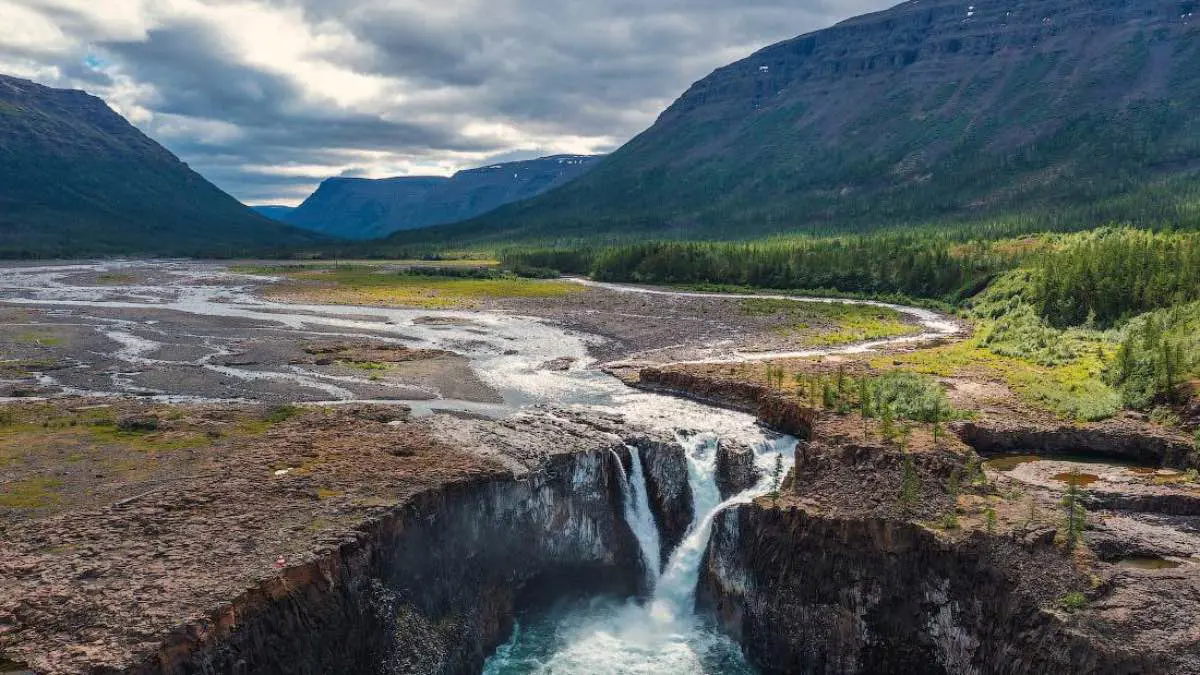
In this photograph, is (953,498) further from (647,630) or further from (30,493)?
(30,493)

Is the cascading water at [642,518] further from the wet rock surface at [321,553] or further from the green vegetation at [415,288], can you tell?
the green vegetation at [415,288]

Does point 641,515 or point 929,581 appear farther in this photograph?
point 641,515

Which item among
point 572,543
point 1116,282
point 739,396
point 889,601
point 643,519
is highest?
point 1116,282

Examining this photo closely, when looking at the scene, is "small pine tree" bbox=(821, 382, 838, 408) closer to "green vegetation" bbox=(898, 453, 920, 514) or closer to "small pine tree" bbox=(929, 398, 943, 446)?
"small pine tree" bbox=(929, 398, 943, 446)

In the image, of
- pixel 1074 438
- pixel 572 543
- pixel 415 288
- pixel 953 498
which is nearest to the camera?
pixel 953 498

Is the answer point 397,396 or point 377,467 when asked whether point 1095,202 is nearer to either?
point 397,396

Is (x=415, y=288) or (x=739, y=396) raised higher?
(x=415, y=288)

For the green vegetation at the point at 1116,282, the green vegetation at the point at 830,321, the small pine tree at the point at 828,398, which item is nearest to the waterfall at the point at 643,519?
the small pine tree at the point at 828,398

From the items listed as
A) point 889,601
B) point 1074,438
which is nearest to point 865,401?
point 1074,438
